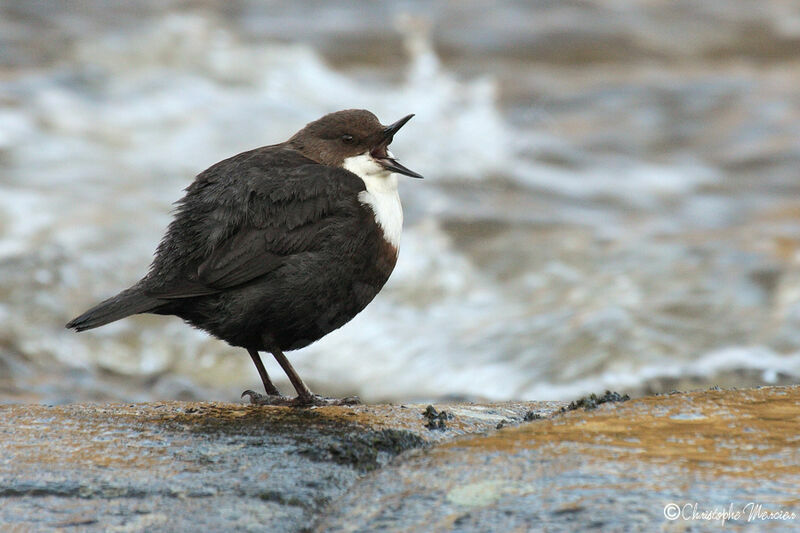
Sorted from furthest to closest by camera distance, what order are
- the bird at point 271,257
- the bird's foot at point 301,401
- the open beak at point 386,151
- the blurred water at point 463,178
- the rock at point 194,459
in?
the blurred water at point 463,178 → the open beak at point 386,151 → the bird's foot at point 301,401 → the bird at point 271,257 → the rock at point 194,459

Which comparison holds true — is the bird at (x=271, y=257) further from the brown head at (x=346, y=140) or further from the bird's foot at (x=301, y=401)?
the brown head at (x=346, y=140)

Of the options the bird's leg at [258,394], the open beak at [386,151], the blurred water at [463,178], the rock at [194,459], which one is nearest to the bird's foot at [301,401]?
A: the bird's leg at [258,394]

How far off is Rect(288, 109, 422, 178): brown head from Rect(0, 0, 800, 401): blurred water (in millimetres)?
3195

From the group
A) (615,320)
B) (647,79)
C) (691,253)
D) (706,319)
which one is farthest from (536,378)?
(647,79)

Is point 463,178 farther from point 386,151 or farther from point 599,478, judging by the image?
point 599,478

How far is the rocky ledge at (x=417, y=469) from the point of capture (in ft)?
8.02

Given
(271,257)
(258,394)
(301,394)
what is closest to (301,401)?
(301,394)

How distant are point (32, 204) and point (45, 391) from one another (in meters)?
3.61

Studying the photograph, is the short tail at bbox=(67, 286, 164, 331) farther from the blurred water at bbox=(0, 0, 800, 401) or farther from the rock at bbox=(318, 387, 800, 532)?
the blurred water at bbox=(0, 0, 800, 401)

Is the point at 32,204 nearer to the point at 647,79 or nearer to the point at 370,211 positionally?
the point at 370,211

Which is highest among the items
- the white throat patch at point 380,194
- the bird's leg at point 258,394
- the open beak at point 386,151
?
the open beak at point 386,151

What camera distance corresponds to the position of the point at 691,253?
9.21 metres

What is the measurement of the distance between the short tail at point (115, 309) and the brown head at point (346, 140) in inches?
37.4

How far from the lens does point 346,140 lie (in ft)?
13.9
